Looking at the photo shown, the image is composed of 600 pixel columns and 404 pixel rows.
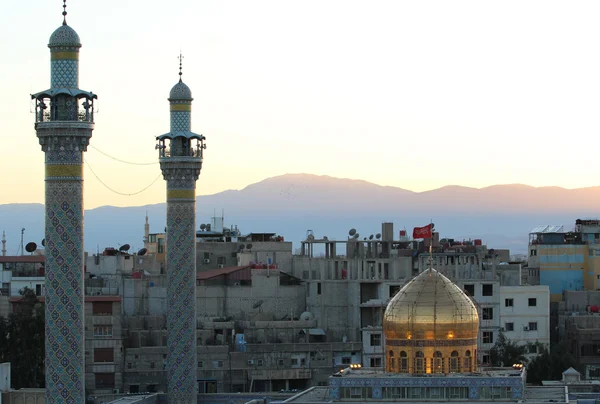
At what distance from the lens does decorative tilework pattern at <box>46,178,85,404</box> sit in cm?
4481

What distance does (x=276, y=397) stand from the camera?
194ft

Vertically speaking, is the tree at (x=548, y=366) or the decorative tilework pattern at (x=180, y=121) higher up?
the decorative tilework pattern at (x=180, y=121)

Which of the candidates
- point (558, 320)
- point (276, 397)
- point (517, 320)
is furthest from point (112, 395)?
point (558, 320)

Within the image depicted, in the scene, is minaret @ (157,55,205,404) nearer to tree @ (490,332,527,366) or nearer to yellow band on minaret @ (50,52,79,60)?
yellow band on minaret @ (50,52,79,60)

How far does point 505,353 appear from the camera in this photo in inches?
2778

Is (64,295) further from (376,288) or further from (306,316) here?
(376,288)

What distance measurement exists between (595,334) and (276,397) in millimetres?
22262

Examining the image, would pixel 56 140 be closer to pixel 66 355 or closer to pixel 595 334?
pixel 66 355

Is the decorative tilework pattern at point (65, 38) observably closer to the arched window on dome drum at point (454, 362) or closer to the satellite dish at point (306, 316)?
the arched window on dome drum at point (454, 362)

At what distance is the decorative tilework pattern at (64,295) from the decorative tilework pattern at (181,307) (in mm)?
11886

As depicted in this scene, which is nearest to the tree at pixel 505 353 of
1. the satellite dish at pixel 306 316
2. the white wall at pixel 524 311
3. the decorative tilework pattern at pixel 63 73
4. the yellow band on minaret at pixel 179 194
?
the white wall at pixel 524 311

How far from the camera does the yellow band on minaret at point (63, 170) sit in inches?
1779

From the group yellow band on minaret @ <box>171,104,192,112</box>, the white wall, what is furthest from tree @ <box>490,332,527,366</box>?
yellow band on minaret @ <box>171,104,192,112</box>

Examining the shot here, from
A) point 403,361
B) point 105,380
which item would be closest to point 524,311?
point 105,380
